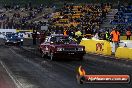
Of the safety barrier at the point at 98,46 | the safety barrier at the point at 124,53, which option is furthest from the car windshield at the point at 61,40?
the safety barrier at the point at 98,46

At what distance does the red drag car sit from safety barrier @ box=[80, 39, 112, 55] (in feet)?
16.8

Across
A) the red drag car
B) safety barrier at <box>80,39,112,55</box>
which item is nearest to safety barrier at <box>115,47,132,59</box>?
safety barrier at <box>80,39,112,55</box>

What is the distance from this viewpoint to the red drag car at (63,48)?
793 inches

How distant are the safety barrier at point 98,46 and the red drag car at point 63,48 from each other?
202 inches

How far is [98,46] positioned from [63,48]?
7.96m

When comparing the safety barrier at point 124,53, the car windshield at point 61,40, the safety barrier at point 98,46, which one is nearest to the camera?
the car windshield at point 61,40

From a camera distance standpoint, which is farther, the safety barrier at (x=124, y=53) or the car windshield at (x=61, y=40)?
the safety barrier at (x=124, y=53)

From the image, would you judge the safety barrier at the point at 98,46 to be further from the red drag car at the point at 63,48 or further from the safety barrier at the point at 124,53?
the red drag car at the point at 63,48

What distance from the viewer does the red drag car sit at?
20141 millimetres

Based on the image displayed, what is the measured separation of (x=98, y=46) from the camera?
27812 mm

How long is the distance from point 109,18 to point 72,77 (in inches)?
1668

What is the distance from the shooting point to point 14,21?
67312 mm

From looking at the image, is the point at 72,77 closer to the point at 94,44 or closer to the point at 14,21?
the point at 94,44

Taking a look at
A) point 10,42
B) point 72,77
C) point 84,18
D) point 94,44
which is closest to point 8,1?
point 84,18
